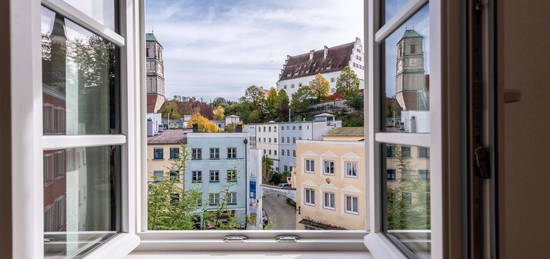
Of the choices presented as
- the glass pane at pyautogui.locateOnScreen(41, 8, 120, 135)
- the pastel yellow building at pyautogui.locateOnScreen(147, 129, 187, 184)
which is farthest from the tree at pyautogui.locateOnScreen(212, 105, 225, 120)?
the glass pane at pyautogui.locateOnScreen(41, 8, 120, 135)

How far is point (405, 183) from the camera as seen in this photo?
3.98ft

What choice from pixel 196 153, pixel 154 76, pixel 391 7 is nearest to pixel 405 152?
pixel 391 7

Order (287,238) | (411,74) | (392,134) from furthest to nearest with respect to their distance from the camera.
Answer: (287,238) < (392,134) < (411,74)

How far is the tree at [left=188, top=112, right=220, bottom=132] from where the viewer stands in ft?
5.40

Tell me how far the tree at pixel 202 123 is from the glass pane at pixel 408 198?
0.70m

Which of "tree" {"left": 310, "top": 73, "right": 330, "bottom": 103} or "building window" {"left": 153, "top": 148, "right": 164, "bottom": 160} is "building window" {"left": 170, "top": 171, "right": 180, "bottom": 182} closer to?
"building window" {"left": 153, "top": 148, "right": 164, "bottom": 160}

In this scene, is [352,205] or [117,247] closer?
[117,247]

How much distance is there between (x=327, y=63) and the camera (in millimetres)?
1616

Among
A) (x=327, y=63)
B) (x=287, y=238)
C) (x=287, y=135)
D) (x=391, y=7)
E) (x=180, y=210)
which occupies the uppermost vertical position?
(x=391, y=7)
